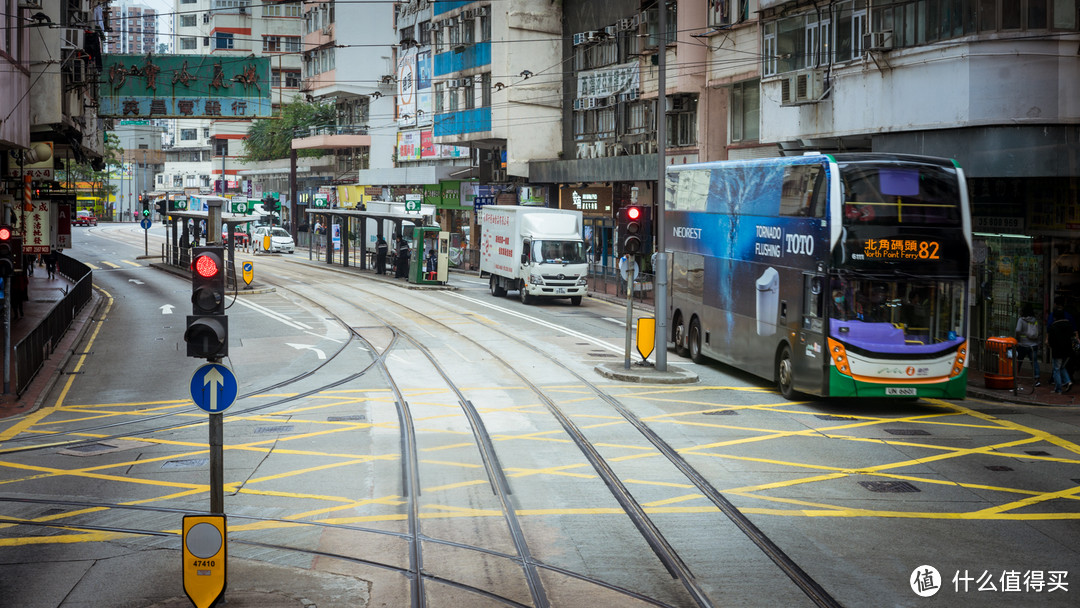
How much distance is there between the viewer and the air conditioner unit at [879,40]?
2723 cm

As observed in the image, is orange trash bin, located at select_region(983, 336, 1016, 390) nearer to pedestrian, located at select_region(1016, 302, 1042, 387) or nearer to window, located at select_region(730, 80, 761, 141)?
pedestrian, located at select_region(1016, 302, 1042, 387)

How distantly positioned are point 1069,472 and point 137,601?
37.6 ft

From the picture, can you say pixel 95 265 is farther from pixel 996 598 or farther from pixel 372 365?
pixel 996 598

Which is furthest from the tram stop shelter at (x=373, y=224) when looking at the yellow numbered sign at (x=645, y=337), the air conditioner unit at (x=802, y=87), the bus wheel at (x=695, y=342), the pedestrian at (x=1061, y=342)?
the pedestrian at (x=1061, y=342)

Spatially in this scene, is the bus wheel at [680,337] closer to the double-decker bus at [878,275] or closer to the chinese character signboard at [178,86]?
the double-decker bus at [878,275]

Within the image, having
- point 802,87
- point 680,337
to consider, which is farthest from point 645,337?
point 802,87

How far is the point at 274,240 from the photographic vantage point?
77.8m

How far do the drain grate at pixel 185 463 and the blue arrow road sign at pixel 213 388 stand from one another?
6124mm

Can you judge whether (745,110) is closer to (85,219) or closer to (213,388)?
(213,388)

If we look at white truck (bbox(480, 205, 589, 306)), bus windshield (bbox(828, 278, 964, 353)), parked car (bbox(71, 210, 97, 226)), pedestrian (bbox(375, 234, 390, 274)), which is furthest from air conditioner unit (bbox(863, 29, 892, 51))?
parked car (bbox(71, 210, 97, 226))

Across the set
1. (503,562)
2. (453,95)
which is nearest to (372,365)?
(503,562)

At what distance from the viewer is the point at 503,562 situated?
1082 cm

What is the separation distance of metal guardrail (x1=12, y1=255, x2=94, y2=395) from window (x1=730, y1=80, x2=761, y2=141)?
829 inches

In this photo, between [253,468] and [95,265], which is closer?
[253,468]
